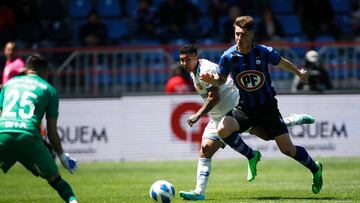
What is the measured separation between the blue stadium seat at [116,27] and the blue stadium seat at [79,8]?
32.0 inches

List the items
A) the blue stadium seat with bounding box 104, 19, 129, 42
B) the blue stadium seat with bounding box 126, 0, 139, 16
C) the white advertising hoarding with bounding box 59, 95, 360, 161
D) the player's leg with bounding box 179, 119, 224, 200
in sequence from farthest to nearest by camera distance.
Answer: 1. the blue stadium seat with bounding box 126, 0, 139, 16
2. the blue stadium seat with bounding box 104, 19, 129, 42
3. the white advertising hoarding with bounding box 59, 95, 360, 161
4. the player's leg with bounding box 179, 119, 224, 200

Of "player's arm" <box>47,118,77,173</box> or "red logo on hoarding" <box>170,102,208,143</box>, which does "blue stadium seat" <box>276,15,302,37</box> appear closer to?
"red logo on hoarding" <box>170,102,208,143</box>

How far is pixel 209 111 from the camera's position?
39.2 feet

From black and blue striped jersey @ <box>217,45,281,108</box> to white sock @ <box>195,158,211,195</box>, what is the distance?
1139 millimetres

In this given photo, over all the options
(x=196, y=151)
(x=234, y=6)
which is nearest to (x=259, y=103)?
(x=196, y=151)

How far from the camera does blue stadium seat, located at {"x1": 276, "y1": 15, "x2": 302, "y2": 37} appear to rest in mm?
24188

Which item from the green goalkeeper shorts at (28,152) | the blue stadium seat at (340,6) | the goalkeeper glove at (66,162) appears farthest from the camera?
the blue stadium seat at (340,6)

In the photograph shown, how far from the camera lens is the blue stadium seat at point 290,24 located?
2419 centimetres

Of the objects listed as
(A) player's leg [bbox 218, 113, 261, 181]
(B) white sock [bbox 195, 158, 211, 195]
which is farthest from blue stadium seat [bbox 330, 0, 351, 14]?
(B) white sock [bbox 195, 158, 211, 195]

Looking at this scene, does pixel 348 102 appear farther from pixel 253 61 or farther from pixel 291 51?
pixel 253 61

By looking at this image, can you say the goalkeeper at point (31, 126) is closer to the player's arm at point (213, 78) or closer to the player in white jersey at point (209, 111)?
the player in white jersey at point (209, 111)

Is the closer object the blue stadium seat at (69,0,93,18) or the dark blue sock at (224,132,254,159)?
the dark blue sock at (224,132,254,159)

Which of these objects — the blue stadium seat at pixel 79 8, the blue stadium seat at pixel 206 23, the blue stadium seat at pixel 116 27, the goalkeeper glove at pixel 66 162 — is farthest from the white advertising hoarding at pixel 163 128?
the goalkeeper glove at pixel 66 162

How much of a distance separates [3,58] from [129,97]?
3.71 m
